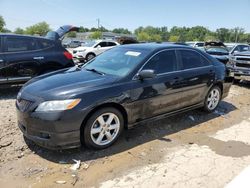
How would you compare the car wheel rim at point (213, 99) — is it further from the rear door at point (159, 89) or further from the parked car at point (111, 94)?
the rear door at point (159, 89)

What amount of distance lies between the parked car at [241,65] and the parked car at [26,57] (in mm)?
6388

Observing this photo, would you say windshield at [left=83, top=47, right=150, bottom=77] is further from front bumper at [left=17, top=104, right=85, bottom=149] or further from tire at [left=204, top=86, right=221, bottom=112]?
tire at [left=204, top=86, right=221, bottom=112]

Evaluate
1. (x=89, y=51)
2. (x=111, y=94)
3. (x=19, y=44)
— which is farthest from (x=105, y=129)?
(x=89, y=51)

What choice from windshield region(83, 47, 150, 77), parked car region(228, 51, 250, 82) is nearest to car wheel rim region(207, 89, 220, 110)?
windshield region(83, 47, 150, 77)

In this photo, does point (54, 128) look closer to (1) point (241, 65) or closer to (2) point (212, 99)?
(2) point (212, 99)

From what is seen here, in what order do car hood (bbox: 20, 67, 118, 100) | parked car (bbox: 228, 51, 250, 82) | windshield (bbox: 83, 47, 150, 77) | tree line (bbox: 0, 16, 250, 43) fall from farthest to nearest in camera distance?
tree line (bbox: 0, 16, 250, 43) → parked car (bbox: 228, 51, 250, 82) → windshield (bbox: 83, 47, 150, 77) → car hood (bbox: 20, 67, 118, 100)

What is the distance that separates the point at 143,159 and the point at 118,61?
1.85m

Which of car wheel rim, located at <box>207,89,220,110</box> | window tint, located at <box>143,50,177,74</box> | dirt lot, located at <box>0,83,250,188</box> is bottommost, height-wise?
dirt lot, located at <box>0,83,250,188</box>

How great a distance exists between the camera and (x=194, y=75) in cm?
548

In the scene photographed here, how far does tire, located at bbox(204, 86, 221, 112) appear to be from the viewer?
6.10 metres

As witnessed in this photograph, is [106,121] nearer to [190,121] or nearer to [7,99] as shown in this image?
[190,121]

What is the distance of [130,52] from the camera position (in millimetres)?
5000

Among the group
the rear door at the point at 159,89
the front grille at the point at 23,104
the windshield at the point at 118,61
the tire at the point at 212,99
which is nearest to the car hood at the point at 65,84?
the front grille at the point at 23,104

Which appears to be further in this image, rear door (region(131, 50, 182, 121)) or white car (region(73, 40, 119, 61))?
white car (region(73, 40, 119, 61))
